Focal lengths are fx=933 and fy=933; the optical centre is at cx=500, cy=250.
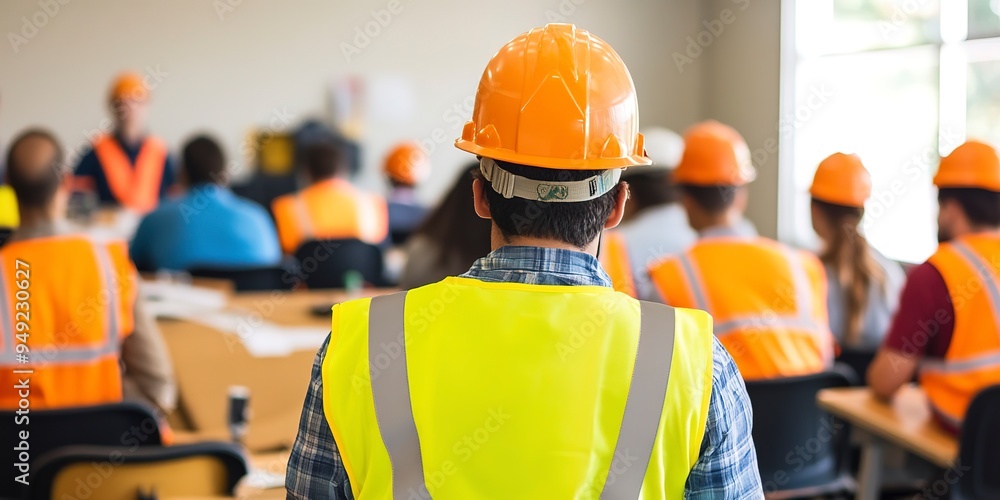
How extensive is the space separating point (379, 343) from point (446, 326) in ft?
0.26

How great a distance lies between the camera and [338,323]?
107 centimetres

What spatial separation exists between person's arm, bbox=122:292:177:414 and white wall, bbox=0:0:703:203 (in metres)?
5.71

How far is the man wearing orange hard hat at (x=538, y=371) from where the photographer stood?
1018 mm

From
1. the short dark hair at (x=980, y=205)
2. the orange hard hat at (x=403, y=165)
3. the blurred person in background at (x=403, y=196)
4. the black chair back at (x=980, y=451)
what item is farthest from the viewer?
the orange hard hat at (x=403, y=165)

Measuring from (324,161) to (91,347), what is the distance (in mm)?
2607

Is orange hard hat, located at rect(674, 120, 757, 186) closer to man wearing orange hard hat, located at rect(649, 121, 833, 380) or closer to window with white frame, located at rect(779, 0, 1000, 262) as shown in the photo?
man wearing orange hard hat, located at rect(649, 121, 833, 380)

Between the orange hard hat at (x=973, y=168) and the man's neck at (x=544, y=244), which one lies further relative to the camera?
the orange hard hat at (x=973, y=168)

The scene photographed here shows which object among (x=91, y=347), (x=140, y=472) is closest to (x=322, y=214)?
(x=91, y=347)

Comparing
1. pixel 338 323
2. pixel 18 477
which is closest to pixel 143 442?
pixel 18 477

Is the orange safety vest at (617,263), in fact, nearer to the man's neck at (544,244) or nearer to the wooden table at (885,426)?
the wooden table at (885,426)

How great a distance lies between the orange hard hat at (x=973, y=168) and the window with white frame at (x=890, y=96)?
2396 millimetres

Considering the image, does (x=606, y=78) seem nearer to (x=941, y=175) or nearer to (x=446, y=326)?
(x=446, y=326)

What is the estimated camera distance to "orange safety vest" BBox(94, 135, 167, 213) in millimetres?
6531

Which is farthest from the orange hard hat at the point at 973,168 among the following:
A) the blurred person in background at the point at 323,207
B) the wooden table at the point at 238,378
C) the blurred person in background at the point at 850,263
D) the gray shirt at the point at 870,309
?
the blurred person in background at the point at 323,207
